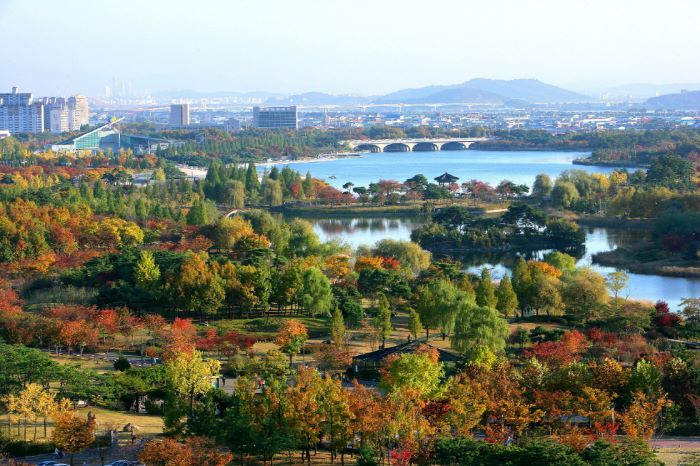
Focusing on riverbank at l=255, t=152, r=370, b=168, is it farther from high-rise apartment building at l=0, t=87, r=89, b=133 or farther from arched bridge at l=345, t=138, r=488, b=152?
high-rise apartment building at l=0, t=87, r=89, b=133

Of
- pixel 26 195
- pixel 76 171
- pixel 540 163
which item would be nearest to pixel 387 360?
pixel 26 195

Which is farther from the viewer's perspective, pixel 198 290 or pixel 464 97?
pixel 464 97

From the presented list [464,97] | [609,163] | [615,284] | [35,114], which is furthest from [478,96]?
[615,284]

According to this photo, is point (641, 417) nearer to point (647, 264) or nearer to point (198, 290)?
point (198, 290)

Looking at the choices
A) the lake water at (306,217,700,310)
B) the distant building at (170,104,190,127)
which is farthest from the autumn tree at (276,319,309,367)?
the distant building at (170,104,190,127)

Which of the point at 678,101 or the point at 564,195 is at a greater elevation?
the point at 678,101

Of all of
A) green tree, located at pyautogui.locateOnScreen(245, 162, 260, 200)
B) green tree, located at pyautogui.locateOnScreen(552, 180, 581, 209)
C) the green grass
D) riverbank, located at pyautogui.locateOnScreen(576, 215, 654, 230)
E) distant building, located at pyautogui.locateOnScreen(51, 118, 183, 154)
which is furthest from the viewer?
distant building, located at pyautogui.locateOnScreen(51, 118, 183, 154)
